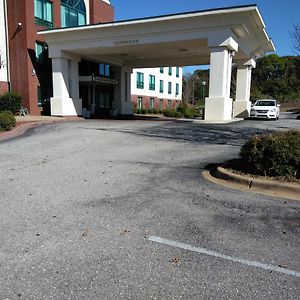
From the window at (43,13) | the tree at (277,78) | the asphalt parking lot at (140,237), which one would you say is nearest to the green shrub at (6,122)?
the asphalt parking lot at (140,237)

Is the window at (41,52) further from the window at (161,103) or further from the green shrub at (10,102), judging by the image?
the window at (161,103)

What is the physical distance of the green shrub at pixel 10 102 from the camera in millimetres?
24422

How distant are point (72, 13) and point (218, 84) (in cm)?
1691

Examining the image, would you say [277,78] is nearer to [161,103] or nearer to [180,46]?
[161,103]

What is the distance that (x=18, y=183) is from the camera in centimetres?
677

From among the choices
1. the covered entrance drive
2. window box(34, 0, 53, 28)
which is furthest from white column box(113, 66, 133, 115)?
window box(34, 0, 53, 28)

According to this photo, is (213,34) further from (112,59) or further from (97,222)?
(97,222)

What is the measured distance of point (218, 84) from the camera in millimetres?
21594

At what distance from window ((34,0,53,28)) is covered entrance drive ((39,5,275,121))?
99.9 inches

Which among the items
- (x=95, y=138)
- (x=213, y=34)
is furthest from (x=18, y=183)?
(x=213, y=34)

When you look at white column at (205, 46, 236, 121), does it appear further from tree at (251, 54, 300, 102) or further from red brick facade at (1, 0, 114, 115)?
tree at (251, 54, 300, 102)

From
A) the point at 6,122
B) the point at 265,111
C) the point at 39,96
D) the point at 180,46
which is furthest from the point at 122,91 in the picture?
the point at 6,122

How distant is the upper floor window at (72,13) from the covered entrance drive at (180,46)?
4574 millimetres

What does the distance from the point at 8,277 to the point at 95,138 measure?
411 inches
